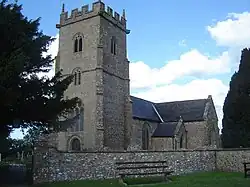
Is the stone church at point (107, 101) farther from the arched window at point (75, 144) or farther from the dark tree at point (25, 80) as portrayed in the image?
the dark tree at point (25, 80)

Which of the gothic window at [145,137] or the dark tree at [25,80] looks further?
the gothic window at [145,137]

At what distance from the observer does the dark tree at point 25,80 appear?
12.6 m

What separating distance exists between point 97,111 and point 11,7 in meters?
18.4

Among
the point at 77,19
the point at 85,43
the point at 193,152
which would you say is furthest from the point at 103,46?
the point at 193,152

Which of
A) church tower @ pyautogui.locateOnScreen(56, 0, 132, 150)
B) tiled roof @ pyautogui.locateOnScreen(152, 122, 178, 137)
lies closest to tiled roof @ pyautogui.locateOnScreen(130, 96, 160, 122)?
tiled roof @ pyautogui.locateOnScreen(152, 122, 178, 137)

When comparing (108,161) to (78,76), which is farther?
(78,76)

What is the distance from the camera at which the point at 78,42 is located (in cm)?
3609

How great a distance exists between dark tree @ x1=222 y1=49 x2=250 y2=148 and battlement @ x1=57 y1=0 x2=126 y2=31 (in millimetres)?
14906

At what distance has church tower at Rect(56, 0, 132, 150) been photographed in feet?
107

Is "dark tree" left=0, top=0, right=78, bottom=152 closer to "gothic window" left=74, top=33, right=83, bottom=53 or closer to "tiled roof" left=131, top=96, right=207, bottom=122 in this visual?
"gothic window" left=74, top=33, right=83, bottom=53

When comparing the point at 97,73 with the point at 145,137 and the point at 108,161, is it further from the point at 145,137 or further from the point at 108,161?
the point at 108,161

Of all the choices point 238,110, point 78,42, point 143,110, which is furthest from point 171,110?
point 78,42

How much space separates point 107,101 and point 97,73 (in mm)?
3213

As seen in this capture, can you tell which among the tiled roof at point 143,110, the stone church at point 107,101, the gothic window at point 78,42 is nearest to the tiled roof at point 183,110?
the stone church at point 107,101
